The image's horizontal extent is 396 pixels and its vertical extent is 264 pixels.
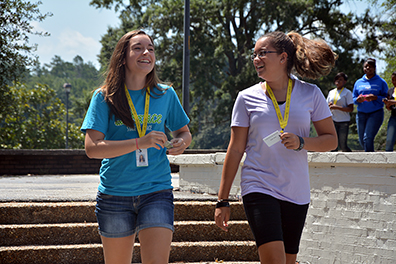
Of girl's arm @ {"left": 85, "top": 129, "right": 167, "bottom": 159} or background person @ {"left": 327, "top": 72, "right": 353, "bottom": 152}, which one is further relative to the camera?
background person @ {"left": 327, "top": 72, "right": 353, "bottom": 152}

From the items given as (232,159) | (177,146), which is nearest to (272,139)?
→ (232,159)

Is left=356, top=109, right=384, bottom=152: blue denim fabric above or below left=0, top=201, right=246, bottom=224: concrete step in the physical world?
above

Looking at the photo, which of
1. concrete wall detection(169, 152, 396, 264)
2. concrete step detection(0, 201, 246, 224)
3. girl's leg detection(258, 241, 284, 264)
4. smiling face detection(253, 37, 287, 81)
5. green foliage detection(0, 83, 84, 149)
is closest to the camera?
girl's leg detection(258, 241, 284, 264)

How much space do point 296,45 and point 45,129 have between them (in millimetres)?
25139

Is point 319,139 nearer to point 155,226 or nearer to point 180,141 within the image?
point 180,141

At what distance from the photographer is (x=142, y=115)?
2.68 metres

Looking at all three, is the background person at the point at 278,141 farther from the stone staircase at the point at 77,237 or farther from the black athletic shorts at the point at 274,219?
the stone staircase at the point at 77,237

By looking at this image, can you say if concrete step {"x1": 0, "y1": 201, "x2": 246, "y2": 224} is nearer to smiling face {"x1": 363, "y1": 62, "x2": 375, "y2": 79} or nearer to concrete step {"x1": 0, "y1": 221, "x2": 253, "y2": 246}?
concrete step {"x1": 0, "y1": 221, "x2": 253, "y2": 246}

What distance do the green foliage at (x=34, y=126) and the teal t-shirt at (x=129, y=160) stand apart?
63.3 ft

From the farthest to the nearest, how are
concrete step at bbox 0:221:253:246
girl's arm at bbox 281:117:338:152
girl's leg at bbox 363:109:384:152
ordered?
girl's leg at bbox 363:109:384:152
concrete step at bbox 0:221:253:246
girl's arm at bbox 281:117:338:152

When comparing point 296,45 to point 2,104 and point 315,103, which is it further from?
point 2,104

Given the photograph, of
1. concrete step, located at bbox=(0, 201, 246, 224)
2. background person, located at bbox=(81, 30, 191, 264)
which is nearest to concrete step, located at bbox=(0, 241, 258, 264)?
concrete step, located at bbox=(0, 201, 246, 224)

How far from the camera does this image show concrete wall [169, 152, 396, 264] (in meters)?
4.31

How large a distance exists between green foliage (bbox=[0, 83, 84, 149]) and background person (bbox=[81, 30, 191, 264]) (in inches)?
759
